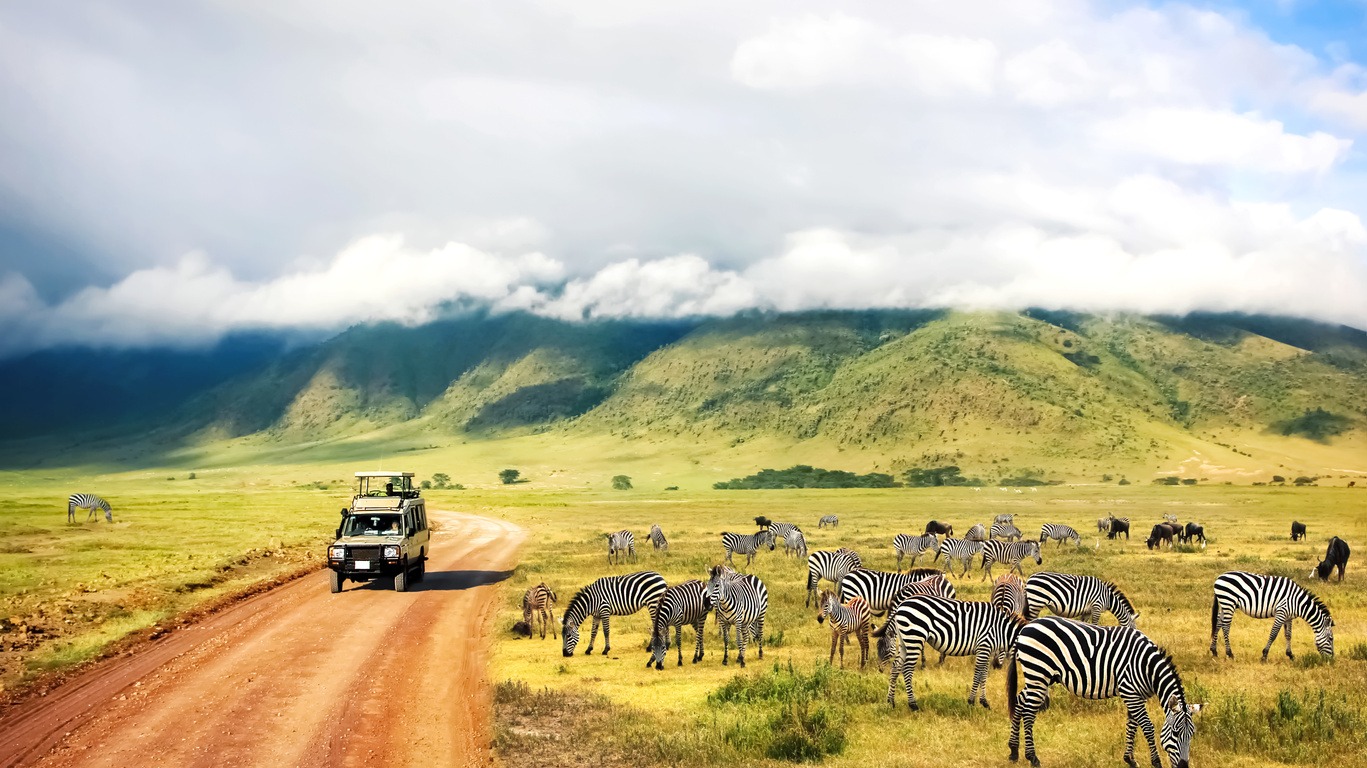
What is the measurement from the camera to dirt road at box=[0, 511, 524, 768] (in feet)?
52.2

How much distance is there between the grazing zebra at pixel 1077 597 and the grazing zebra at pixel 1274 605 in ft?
6.83

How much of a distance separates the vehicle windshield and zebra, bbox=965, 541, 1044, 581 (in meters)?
24.8

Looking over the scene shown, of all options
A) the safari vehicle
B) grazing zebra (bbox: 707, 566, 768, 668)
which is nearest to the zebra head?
grazing zebra (bbox: 707, 566, 768, 668)

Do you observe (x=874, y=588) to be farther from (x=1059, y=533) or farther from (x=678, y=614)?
(x=1059, y=533)

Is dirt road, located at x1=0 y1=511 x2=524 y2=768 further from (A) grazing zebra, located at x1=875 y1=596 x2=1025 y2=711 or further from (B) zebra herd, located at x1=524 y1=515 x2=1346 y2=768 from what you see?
(A) grazing zebra, located at x1=875 y1=596 x2=1025 y2=711

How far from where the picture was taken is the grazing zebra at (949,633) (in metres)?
18.7

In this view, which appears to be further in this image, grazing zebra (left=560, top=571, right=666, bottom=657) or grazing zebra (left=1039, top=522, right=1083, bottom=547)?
grazing zebra (left=1039, top=522, right=1083, bottom=547)

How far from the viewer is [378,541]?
3509 centimetres

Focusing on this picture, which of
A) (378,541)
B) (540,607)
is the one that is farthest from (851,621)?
(378,541)

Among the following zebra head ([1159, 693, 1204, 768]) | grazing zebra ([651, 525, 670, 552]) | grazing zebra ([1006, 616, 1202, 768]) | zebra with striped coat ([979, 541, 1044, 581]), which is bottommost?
grazing zebra ([651, 525, 670, 552])

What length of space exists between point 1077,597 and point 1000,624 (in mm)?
6203

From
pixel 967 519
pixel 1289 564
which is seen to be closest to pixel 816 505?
pixel 967 519

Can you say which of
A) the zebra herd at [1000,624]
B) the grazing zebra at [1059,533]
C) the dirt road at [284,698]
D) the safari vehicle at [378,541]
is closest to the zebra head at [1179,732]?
the zebra herd at [1000,624]

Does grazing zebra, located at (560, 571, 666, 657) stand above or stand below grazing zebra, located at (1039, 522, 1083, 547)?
above
